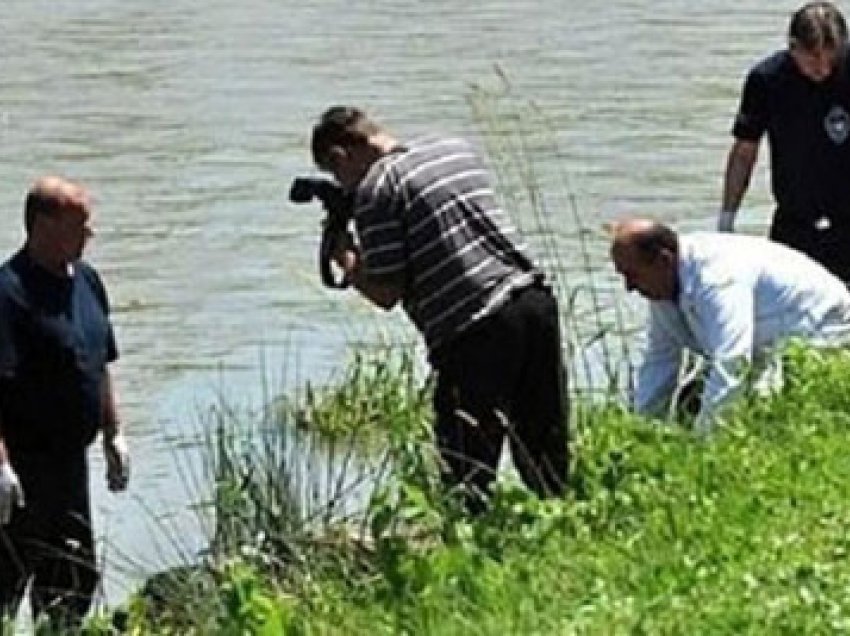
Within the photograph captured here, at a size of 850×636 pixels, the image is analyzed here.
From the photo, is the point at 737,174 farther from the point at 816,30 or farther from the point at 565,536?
the point at 565,536

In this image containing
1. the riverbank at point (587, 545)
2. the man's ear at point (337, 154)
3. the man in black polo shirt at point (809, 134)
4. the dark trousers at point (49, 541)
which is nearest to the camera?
the riverbank at point (587, 545)

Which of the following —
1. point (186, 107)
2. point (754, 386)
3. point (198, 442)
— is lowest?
point (186, 107)

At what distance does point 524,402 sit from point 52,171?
41.6 ft

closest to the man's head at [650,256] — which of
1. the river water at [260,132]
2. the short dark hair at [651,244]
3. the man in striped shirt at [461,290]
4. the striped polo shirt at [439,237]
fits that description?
the short dark hair at [651,244]

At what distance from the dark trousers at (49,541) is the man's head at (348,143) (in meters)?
1.19

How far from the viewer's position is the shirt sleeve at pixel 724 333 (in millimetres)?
10055

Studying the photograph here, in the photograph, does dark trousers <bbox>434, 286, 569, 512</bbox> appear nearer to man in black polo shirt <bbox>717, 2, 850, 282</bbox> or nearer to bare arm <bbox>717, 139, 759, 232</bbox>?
Answer: man in black polo shirt <bbox>717, 2, 850, 282</bbox>

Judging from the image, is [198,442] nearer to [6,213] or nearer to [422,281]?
[422,281]

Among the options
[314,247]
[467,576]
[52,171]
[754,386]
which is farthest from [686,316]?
[52,171]

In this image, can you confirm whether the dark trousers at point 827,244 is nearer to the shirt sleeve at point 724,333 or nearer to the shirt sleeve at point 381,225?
the shirt sleeve at point 724,333

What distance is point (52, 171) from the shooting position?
871 inches

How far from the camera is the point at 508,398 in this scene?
9789 millimetres

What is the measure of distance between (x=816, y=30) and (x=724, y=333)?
1645 mm

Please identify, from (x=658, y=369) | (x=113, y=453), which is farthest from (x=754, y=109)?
(x=113, y=453)
